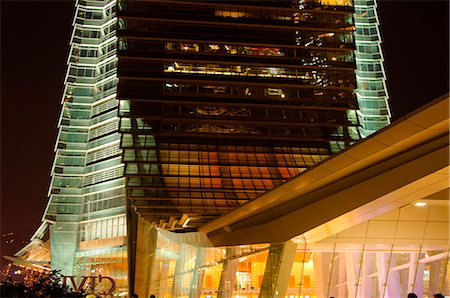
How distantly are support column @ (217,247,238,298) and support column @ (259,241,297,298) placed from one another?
301 centimetres

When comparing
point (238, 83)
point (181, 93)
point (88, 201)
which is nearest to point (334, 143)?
point (238, 83)

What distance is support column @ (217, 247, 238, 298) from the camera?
27234 millimetres

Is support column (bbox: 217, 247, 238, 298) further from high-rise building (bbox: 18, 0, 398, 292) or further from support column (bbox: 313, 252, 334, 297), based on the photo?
high-rise building (bbox: 18, 0, 398, 292)

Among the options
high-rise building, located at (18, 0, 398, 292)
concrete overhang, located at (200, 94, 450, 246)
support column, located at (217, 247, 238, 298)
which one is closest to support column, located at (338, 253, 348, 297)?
concrete overhang, located at (200, 94, 450, 246)

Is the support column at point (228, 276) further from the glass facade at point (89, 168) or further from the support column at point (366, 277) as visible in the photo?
the glass facade at point (89, 168)

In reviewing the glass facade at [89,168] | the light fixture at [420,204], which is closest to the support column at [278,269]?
the light fixture at [420,204]

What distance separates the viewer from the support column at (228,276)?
27.2 meters

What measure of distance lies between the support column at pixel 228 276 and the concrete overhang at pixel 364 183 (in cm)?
355

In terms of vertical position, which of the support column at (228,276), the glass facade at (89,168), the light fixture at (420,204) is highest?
the glass facade at (89,168)

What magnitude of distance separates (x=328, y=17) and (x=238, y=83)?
1481 centimetres

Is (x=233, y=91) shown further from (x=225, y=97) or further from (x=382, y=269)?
(x=382, y=269)

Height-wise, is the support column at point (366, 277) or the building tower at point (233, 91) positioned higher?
the building tower at point (233, 91)

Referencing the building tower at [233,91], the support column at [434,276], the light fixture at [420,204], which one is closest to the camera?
the light fixture at [420,204]

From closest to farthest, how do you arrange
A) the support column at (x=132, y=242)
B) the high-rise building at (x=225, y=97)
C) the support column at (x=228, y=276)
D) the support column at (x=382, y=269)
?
the support column at (x=382, y=269) → the support column at (x=228, y=276) → the support column at (x=132, y=242) → the high-rise building at (x=225, y=97)
